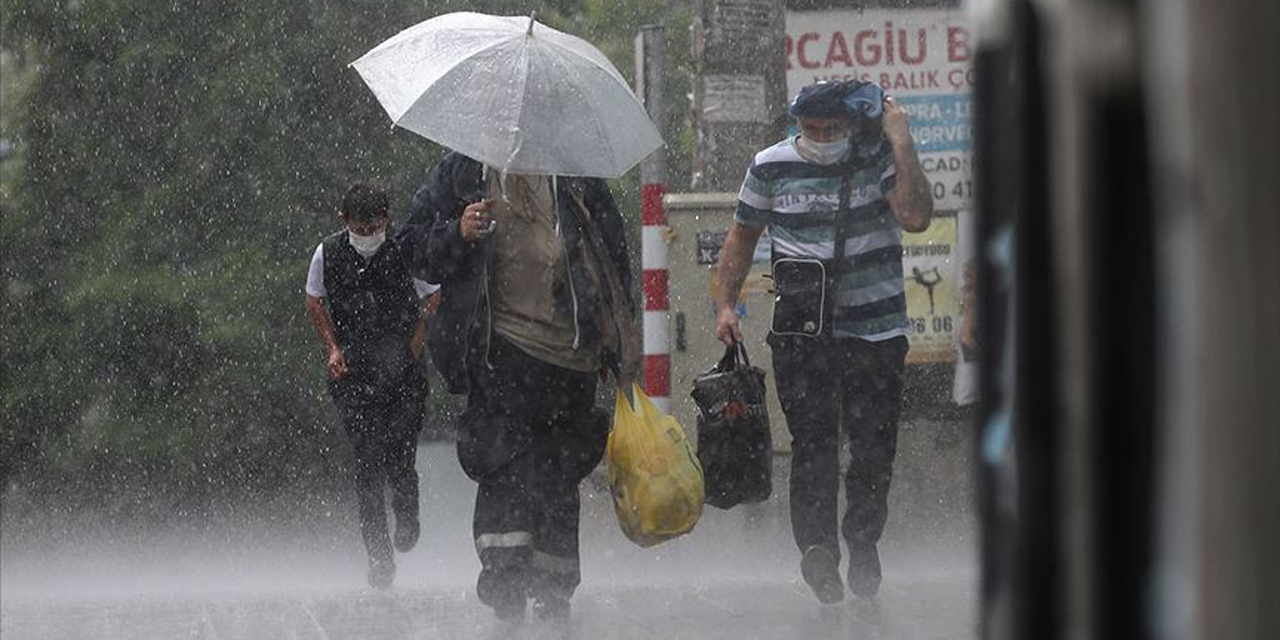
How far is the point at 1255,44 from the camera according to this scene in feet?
4.60

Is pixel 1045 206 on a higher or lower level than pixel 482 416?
higher

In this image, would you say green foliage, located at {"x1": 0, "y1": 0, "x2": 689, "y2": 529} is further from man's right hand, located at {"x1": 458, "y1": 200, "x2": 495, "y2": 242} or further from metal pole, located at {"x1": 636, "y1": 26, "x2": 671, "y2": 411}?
man's right hand, located at {"x1": 458, "y1": 200, "x2": 495, "y2": 242}

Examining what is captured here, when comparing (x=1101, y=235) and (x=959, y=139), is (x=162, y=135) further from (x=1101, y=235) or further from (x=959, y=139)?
(x=1101, y=235)

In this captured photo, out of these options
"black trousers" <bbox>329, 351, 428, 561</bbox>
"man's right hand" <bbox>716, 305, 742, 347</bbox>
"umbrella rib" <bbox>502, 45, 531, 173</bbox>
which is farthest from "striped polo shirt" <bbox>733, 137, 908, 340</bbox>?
"black trousers" <bbox>329, 351, 428, 561</bbox>

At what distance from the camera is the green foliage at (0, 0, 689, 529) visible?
18.0m

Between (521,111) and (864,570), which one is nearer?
(521,111)

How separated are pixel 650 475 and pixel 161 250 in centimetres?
1104

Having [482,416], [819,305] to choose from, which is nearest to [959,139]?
[819,305]

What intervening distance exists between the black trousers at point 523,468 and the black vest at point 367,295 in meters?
1.93

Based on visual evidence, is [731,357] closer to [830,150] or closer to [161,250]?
[830,150]

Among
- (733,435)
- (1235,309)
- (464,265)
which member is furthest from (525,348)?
(1235,309)

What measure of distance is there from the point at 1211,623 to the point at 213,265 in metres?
17.0

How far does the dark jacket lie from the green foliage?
10416 millimetres

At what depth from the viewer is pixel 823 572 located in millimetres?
8133
